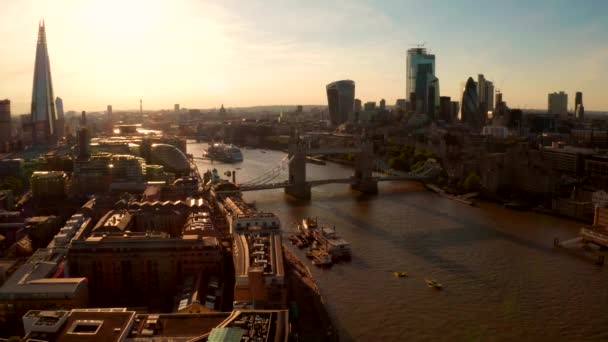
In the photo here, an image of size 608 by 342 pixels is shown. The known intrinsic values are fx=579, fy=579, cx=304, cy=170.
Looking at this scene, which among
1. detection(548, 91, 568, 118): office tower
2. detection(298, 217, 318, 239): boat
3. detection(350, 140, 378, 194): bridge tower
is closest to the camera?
detection(298, 217, 318, 239): boat

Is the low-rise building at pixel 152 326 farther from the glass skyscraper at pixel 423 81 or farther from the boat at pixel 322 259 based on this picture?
the glass skyscraper at pixel 423 81

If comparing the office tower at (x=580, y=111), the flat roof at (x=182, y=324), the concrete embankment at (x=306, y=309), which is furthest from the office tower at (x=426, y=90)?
the flat roof at (x=182, y=324)

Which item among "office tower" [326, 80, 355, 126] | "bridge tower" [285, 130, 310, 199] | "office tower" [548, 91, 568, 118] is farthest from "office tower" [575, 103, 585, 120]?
"bridge tower" [285, 130, 310, 199]

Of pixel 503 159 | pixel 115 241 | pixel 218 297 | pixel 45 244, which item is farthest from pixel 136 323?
pixel 503 159

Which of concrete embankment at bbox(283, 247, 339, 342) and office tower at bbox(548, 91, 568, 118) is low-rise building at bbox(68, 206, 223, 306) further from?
office tower at bbox(548, 91, 568, 118)

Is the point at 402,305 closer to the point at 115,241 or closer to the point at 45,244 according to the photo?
the point at 115,241

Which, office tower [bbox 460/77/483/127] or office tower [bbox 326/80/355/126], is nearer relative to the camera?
office tower [bbox 460/77/483/127]

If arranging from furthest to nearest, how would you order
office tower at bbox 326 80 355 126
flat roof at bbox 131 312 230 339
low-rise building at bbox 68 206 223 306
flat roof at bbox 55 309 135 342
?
office tower at bbox 326 80 355 126 < low-rise building at bbox 68 206 223 306 < flat roof at bbox 131 312 230 339 < flat roof at bbox 55 309 135 342
